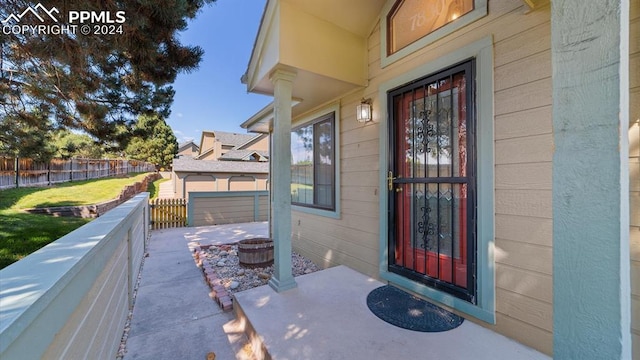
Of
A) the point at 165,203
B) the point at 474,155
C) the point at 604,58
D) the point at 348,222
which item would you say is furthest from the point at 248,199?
the point at 604,58

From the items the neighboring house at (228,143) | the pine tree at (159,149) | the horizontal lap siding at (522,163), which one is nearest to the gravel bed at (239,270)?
the horizontal lap siding at (522,163)

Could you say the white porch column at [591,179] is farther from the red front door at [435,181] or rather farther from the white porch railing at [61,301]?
the white porch railing at [61,301]

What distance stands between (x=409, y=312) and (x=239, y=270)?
2795mm

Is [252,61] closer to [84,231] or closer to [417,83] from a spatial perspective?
[417,83]

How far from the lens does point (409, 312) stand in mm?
2354

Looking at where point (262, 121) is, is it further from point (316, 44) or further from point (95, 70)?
point (95, 70)

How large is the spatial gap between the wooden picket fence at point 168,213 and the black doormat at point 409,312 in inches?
290

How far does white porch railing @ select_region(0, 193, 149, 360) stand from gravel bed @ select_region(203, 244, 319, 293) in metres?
1.73

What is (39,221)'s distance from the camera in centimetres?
565

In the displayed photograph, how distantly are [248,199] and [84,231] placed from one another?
7.46 metres

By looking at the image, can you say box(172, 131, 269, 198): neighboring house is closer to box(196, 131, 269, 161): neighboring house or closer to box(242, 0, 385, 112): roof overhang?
box(196, 131, 269, 161): neighboring house

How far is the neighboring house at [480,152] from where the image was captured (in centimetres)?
82

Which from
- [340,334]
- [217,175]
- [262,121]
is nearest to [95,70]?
[262,121]

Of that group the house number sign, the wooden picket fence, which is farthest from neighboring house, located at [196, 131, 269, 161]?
the house number sign
